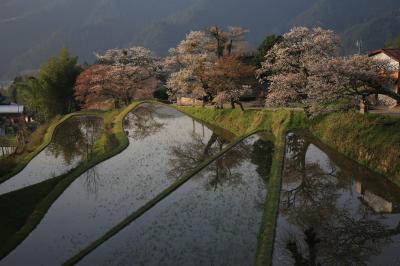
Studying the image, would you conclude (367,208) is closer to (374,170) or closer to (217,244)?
(374,170)

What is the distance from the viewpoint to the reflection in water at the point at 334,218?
47.0ft

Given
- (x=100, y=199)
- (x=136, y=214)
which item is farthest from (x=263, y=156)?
(x=136, y=214)

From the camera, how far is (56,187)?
2309cm

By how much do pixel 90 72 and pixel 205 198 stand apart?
138 feet

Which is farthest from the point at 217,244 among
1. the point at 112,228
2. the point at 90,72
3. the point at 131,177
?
the point at 90,72

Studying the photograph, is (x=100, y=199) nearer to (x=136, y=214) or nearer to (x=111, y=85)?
(x=136, y=214)

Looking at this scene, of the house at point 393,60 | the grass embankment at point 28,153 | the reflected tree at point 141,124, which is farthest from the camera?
the reflected tree at point 141,124

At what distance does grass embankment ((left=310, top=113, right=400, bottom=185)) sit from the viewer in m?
22.5

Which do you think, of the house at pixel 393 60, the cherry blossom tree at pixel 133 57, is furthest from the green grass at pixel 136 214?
the cherry blossom tree at pixel 133 57

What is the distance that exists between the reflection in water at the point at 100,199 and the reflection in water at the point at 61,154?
2.94 m

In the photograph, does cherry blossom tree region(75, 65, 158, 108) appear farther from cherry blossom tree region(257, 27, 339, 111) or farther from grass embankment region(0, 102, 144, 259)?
cherry blossom tree region(257, 27, 339, 111)

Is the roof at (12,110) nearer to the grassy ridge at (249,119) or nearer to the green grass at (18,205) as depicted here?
the grassy ridge at (249,119)

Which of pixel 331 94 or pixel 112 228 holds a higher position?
pixel 331 94

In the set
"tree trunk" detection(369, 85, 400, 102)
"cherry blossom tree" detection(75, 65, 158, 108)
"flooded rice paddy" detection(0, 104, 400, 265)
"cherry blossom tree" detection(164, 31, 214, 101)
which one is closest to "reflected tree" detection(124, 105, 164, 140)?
"cherry blossom tree" detection(164, 31, 214, 101)
